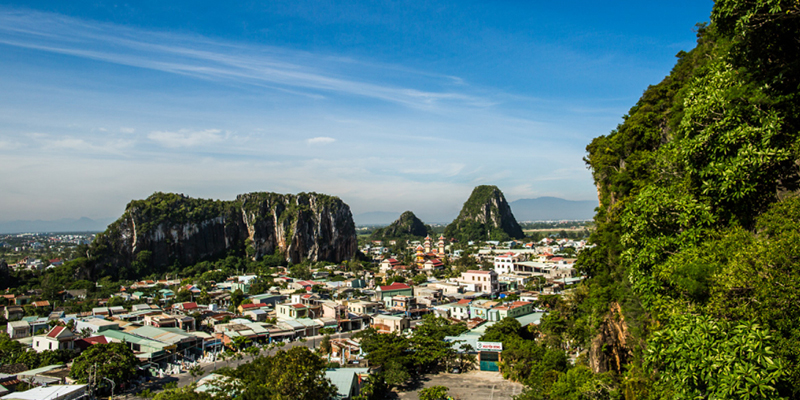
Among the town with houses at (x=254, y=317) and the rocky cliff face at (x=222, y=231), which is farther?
the rocky cliff face at (x=222, y=231)

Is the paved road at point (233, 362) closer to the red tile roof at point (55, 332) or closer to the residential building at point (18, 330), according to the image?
the red tile roof at point (55, 332)

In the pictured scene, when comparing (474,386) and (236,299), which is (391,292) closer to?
(236,299)

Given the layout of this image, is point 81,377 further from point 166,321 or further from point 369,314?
point 369,314

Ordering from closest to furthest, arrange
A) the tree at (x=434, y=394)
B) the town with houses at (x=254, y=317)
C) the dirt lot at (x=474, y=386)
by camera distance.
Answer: the tree at (x=434, y=394), the dirt lot at (x=474, y=386), the town with houses at (x=254, y=317)

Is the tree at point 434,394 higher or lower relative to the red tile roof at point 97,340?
lower

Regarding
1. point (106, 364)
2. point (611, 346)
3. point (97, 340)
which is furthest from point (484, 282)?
point (106, 364)

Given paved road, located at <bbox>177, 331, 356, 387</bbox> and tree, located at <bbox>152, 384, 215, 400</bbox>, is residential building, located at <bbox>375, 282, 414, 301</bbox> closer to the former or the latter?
paved road, located at <bbox>177, 331, 356, 387</bbox>

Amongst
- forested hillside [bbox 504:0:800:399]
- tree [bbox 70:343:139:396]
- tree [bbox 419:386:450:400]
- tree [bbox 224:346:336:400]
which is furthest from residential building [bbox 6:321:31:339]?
forested hillside [bbox 504:0:800:399]

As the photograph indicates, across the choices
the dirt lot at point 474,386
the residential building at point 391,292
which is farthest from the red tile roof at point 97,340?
the residential building at point 391,292
